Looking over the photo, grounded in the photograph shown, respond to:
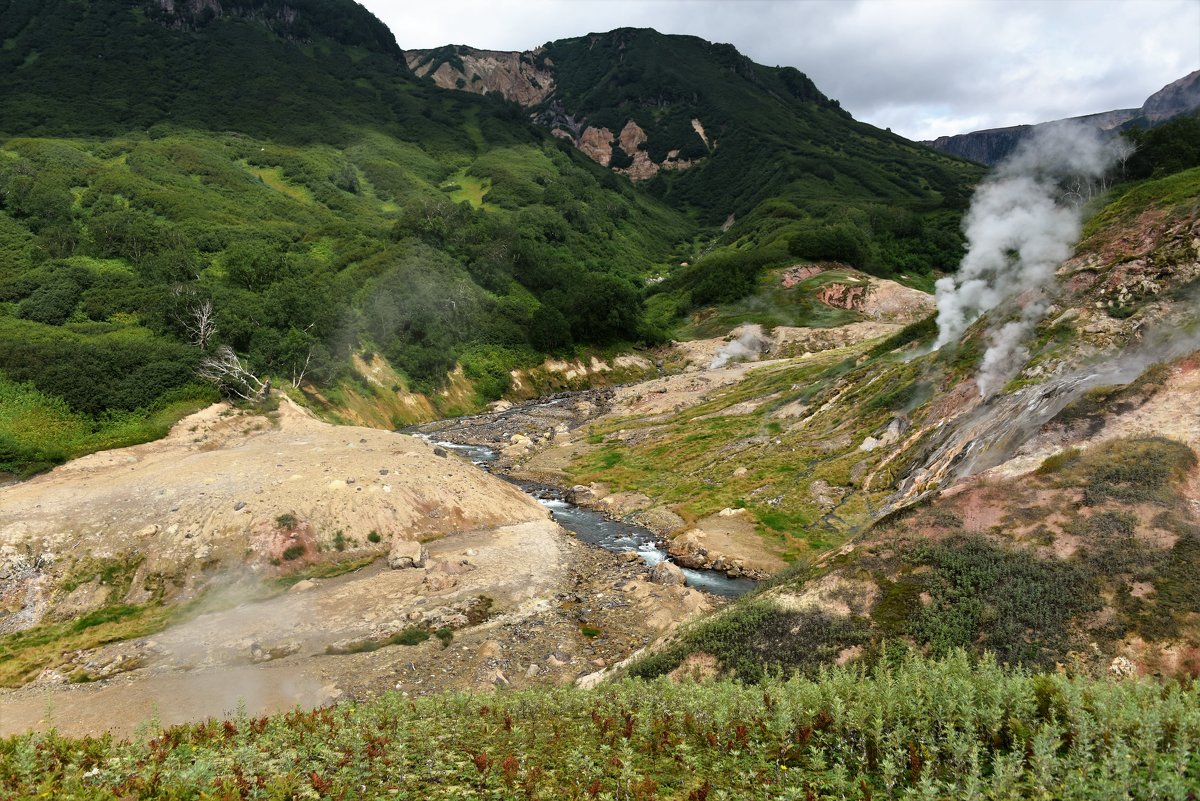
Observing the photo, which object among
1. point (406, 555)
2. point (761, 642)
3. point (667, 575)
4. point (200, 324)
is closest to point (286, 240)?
point (200, 324)

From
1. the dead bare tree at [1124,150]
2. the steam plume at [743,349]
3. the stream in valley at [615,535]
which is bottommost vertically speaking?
the stream in valley at [615,535]

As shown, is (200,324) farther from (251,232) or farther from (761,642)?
(761,642)

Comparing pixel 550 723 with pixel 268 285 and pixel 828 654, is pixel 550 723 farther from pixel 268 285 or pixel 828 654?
pixel 268 285

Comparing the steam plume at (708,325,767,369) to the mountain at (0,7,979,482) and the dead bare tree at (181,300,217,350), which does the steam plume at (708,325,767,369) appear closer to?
the mountain at (0,7,979,482)

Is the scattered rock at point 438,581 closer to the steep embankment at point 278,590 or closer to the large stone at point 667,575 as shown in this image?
the steep embankment at point 278,590

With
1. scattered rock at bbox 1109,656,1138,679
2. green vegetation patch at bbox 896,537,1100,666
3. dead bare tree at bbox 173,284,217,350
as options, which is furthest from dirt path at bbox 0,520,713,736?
dead bare tree at bbox 173,284,217,350

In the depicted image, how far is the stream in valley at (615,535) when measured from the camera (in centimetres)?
3042

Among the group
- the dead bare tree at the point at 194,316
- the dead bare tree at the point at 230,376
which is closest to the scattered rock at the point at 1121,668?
the dead bare tree at the point at 230,376

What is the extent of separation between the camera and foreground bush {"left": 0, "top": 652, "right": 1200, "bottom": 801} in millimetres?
7105

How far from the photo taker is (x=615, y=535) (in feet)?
123

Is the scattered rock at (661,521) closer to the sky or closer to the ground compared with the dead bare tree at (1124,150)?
closer to the ground

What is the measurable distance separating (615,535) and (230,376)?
31.4m

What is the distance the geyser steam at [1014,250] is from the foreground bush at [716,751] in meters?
25.8

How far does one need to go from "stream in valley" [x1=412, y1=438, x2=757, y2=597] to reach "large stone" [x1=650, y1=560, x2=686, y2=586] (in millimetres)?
588
